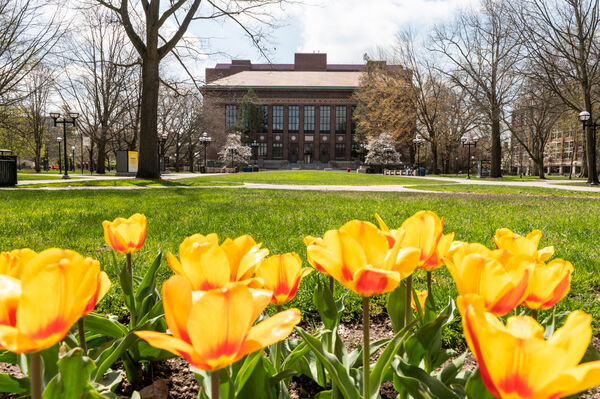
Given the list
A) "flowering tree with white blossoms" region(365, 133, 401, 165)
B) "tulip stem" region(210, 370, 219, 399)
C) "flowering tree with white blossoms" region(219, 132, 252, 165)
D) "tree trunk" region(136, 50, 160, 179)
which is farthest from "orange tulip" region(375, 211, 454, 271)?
"flowering tree with white blossoms" region(219, 132, 252, 165)

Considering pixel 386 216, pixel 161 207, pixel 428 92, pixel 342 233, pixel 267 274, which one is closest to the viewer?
pixel 342 233

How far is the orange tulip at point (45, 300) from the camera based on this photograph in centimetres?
46

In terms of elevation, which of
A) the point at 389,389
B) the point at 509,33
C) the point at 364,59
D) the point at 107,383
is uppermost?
the point at 364,59

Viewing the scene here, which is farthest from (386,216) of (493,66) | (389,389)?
(493,66)

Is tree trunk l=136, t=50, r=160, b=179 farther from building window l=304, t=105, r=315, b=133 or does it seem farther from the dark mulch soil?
building window l=304, t=105, r=315, b=133

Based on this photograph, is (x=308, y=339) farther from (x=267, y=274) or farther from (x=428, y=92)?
(x=428, y=92)

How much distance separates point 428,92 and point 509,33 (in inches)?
623

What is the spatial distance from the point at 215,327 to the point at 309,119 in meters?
70.1

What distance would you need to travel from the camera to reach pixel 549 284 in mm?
740

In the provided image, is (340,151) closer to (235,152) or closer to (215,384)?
(235,152)

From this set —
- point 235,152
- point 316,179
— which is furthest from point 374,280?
point 235,152

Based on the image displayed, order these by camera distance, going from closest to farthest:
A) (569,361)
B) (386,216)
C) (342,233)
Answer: (569,361) → (342,233) → (386,216)

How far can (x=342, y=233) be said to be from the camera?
2.20 feet

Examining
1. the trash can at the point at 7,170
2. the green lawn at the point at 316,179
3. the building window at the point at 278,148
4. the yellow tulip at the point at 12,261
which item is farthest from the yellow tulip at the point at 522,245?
the building window at the point at 278,148
